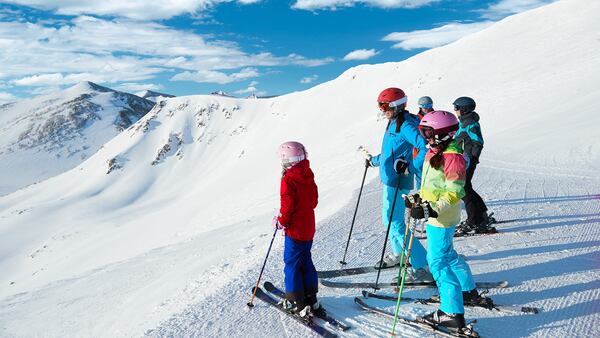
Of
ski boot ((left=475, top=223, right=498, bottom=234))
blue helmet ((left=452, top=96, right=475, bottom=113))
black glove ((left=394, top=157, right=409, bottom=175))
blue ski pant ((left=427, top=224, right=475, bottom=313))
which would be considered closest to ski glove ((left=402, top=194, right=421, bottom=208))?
blue ski pant ((left=427, top=224, right=475, bottom=313))

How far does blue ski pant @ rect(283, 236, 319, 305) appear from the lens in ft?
14.9

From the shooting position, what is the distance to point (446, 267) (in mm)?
4156

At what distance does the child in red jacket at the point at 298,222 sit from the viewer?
14.4ft

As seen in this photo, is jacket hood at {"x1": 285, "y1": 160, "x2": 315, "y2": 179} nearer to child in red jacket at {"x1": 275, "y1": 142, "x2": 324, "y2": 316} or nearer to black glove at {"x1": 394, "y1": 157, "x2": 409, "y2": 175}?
child in red jacket at {"x1": 275, "y1": 142, "x2": 324, "y2": 316}

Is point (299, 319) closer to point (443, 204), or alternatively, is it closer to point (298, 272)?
point (298, 272)

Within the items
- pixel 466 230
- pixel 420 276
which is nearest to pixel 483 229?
pixel 466 230

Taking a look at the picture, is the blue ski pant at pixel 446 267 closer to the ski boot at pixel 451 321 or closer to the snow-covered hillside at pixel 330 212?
the ski boot at pixel 451 321

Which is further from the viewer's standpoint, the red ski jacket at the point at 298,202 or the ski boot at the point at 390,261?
the ski boot at the point at 390,261

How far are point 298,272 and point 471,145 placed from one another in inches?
167

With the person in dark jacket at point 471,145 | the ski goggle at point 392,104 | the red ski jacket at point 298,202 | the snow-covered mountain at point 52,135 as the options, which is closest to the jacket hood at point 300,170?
the red ski jacket at point 298,202

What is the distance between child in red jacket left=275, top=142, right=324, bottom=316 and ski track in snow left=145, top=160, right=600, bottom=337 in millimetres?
307

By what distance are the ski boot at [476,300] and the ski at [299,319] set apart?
1.55m

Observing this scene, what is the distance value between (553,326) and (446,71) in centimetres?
4534

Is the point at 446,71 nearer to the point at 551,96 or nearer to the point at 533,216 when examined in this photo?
the point at 551,96
